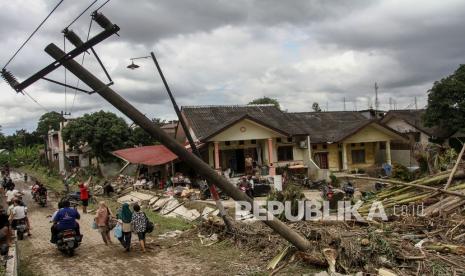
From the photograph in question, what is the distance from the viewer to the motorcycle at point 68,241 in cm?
1061

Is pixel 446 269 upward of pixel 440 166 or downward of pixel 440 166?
downward

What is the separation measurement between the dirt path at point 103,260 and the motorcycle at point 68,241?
0.18 meters

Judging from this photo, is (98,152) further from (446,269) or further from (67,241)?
(446,269)

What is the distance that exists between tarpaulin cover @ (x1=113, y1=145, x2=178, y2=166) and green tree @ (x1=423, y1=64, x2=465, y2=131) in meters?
19.9

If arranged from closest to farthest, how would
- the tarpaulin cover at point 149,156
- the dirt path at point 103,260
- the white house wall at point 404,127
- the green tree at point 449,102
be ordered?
1. the dirt path at point 103,260
2. the tarpaulin cover at point 149,156
3. the green tree at point 449,102
4. the white house wall at point 404,127

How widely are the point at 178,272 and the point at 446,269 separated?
16.6 feet

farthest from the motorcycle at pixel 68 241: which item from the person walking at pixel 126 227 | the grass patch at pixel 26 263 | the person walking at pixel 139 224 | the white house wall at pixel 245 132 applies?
the white house wall at pixel 245 132

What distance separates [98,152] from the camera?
120 feet

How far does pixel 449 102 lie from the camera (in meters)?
31.3

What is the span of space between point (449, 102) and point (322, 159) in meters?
9.95

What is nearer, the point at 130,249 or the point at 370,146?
the point at 130,249

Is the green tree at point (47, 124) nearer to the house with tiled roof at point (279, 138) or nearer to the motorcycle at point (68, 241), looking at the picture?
the house with tiled roof at point (279, 138)

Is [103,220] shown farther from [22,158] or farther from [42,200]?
[22,158]

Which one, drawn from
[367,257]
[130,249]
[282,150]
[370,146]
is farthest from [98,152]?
[367,257]
